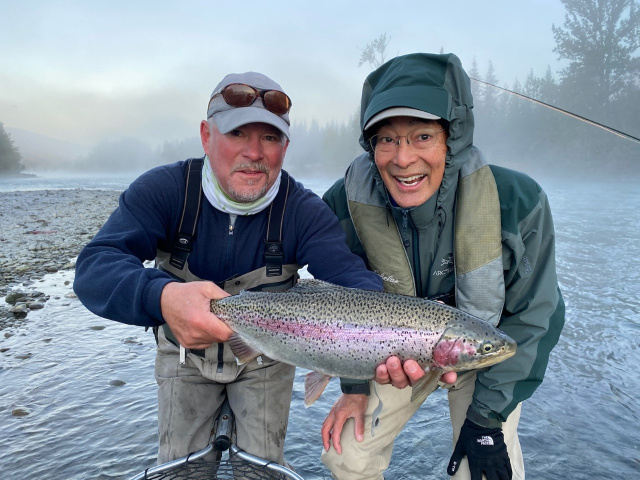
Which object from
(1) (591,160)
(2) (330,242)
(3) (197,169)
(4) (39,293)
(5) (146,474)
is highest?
(1) (591,160)

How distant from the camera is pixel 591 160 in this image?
1853 inches

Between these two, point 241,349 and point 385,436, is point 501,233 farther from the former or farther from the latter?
point 241,349

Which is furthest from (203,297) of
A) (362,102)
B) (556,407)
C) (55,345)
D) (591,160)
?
(591,160)

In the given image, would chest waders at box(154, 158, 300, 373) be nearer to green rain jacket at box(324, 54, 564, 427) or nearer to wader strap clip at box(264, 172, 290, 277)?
→ wader strap clip at box(264, 172, 290, 277)

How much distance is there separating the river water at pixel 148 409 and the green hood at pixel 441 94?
83.0 inches

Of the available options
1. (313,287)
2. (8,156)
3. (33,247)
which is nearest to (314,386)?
(313,287)

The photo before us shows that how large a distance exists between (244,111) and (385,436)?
226 centimetres

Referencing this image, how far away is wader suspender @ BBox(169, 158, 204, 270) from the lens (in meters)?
2.73

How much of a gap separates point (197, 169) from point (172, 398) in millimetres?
1432

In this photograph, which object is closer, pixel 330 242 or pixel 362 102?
pixel 330 242

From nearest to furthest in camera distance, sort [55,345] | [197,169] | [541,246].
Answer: [541,246] → [197,169] → [55,345]

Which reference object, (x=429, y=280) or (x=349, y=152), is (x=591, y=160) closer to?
(x=349, y=152)

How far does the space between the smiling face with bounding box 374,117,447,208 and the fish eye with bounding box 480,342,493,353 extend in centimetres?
89

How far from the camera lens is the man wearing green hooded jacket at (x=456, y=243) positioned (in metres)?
2.64
